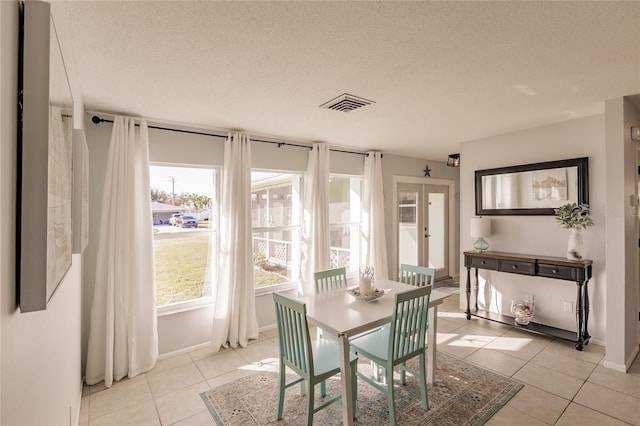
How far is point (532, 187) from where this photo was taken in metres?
3.76

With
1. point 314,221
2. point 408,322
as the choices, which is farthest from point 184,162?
point 408,322

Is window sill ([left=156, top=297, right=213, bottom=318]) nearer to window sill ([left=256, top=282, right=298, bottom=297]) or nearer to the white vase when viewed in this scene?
window sill ([left=256, top=282, right=298, bottom=297])

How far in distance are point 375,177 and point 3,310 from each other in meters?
4.64

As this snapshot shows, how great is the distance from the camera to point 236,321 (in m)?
3.54

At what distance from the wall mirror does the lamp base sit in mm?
373

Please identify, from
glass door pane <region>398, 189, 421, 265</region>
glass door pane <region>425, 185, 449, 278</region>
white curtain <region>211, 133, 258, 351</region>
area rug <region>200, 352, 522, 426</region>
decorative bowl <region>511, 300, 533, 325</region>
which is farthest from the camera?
glass door pane <region>425, 185, 449, 278</region>

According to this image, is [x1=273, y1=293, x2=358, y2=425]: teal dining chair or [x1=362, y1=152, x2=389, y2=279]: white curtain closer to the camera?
[x1=273, y1=293, x2=358, y2=425]: teal dining chair

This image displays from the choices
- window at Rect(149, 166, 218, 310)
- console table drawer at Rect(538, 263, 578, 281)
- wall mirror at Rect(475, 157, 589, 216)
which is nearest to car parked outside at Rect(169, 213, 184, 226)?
window at Rect(149, 166, 218, 310)

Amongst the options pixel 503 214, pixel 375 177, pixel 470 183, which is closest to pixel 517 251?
pixel 503 214

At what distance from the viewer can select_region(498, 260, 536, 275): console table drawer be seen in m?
3.49

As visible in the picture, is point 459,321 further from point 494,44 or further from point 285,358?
point 494,44

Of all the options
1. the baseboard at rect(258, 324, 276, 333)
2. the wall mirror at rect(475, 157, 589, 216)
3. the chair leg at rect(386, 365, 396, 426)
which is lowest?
the baseboard at rect(258, 324, 276, 333)

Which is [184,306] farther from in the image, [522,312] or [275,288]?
[522,312]

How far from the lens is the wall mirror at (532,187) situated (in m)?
3.42
